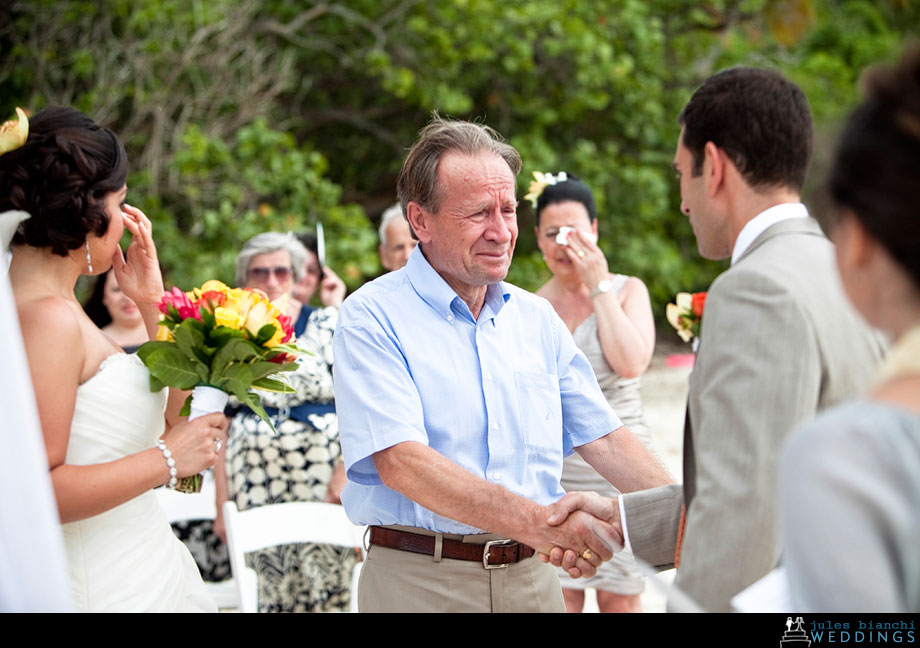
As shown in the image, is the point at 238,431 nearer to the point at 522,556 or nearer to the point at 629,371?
the point at 629,371

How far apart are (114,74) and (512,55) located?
4406 mm

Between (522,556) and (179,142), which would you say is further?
(179,142)

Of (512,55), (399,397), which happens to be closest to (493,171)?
(399,397)

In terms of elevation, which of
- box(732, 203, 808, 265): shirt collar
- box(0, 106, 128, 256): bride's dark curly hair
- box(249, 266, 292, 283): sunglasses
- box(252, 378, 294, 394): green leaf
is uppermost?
box(249, 266, 292, 283): sunglasses

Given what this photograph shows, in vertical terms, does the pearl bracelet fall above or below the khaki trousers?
above

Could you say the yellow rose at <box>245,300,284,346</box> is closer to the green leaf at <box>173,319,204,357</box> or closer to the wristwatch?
the green leaf at <box>173,319,204,357</box>

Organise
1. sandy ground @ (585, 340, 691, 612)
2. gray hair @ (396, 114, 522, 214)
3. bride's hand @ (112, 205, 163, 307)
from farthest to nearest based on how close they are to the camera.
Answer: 1. sandy ground @ (585, 340, 691, 612)
2. bride's hand @ (112, 205, 163, 307)
3. gray hair @ (396, 114, 522, 214)

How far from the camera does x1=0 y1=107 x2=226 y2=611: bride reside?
241 cm

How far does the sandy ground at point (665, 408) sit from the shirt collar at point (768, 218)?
366cm

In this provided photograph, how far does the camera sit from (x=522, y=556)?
268 centimetres

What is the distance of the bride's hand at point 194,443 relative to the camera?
8.61ft

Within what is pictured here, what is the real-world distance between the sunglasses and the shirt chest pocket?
2.73 meters
